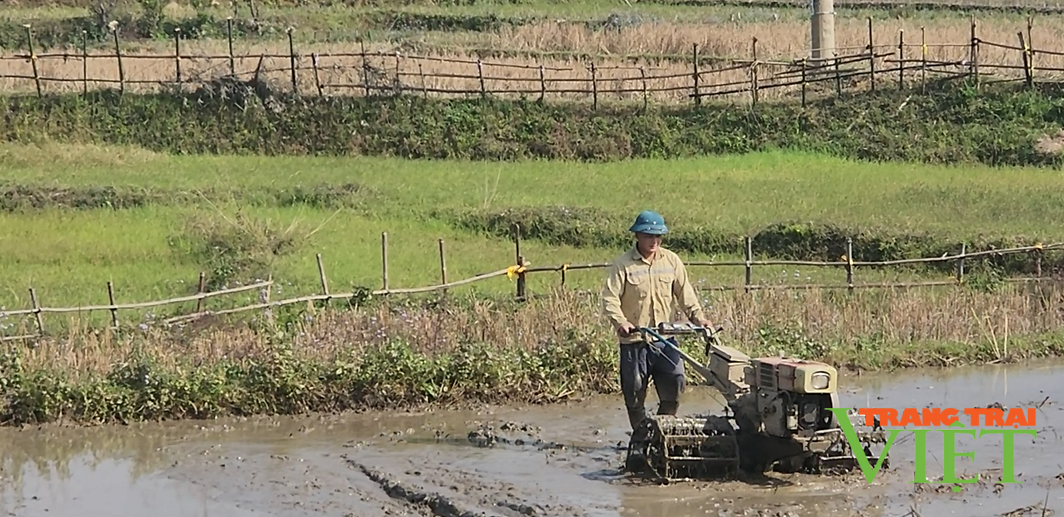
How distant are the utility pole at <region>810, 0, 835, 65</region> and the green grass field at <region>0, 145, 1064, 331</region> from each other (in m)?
4.04

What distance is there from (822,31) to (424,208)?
10.1 m

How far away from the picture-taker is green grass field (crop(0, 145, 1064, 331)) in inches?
650

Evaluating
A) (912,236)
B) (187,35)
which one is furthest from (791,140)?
(187,35)

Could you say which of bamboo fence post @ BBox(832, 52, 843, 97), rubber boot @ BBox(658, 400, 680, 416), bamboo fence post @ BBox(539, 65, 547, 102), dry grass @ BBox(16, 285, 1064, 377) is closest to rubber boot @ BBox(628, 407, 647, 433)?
rubber boot @ BBox(658, 400, 680, 416)

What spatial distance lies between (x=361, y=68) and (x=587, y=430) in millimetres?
16411

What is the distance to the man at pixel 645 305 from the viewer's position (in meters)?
8.73

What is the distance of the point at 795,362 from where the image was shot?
796 cm

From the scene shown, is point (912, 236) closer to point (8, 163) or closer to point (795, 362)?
point (795, 362)

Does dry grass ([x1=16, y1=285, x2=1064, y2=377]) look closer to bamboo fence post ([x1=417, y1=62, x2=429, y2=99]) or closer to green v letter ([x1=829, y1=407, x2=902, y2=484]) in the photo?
green v letter ([x1=829, y1=407, x2=902, y2=484])

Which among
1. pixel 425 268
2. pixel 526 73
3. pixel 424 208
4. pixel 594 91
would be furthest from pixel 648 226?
pixel 526 73

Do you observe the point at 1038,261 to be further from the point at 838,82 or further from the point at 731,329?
the point at 838,82

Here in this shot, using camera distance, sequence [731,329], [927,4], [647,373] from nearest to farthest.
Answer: [647,373] < [731,329] < [927,4]

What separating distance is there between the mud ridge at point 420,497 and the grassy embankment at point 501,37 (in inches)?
665

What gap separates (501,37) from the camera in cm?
3067
